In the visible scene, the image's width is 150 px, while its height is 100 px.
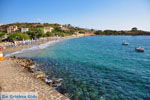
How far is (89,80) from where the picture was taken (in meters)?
16.8

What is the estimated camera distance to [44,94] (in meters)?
11.4

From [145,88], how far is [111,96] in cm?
448

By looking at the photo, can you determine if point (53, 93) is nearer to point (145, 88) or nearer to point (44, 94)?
point (44, 94)

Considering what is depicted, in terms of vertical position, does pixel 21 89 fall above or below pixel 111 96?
above

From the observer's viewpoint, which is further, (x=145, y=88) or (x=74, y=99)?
(x=145, y=88)

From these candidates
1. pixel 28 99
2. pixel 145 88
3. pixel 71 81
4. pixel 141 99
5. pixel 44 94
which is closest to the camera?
pixel 28 99

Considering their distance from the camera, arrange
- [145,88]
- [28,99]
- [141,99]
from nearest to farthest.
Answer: [28,99]
[141,99]
[145,88]

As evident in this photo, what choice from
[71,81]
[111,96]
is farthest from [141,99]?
[71,81]

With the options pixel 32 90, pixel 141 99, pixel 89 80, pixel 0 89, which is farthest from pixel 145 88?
pixel 0 89

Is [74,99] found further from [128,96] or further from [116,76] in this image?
[116,76]

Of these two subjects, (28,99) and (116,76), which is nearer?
(28,99)

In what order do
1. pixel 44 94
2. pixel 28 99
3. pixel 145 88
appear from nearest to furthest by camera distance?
pixel 28 99 < pixel 44 94 < pixel 145 88

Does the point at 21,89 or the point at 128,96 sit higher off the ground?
the point at 21,89

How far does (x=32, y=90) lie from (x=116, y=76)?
35.0 feet
